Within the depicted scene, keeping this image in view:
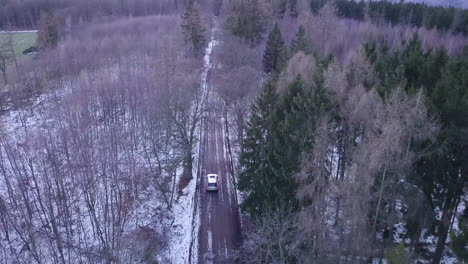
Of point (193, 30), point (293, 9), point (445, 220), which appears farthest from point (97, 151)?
point (293, 9)

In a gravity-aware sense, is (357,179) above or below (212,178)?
above

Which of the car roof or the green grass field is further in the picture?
the green grass field

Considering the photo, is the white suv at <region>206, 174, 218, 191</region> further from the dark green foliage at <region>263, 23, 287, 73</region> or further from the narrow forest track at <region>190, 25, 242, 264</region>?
the dark green foliage at <region>263, 23, 287, 73</region>

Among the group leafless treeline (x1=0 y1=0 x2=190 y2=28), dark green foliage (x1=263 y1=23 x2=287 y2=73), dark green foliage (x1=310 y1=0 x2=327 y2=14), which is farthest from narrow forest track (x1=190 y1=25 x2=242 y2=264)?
leafless treeline (x1=0 y1=0 x2=190 y2=28)

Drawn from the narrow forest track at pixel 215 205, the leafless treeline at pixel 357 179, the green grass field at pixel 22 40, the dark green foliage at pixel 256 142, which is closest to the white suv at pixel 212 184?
the narrow forest track at pixel 215 205

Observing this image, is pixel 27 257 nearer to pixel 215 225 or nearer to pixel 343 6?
pixel 215 225

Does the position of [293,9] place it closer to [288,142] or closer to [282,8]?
[282,8]

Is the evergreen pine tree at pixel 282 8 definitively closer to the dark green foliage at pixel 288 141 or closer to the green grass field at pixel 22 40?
the dark green foliage at pixel 288 141
